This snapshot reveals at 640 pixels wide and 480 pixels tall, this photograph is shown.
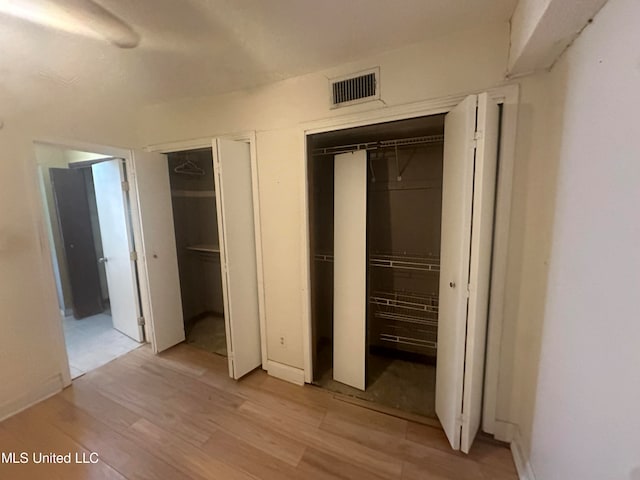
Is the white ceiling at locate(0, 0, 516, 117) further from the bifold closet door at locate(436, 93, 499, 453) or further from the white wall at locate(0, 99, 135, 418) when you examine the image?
the bifold closet door at locate(436, 93, 499, 453)

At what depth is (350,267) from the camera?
213 cm

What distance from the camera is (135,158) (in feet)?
8.13

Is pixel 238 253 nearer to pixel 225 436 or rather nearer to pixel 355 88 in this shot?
pixel 225 436

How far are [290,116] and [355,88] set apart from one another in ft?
1.76

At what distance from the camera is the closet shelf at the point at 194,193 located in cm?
338

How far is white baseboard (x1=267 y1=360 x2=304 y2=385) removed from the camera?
2256 millimetres

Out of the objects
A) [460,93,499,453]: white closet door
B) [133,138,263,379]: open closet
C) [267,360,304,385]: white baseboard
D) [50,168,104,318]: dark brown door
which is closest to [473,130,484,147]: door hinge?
[460,93,499,453]: white closet door

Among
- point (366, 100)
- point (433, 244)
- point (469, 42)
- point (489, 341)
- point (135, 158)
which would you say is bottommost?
point (489, 341)

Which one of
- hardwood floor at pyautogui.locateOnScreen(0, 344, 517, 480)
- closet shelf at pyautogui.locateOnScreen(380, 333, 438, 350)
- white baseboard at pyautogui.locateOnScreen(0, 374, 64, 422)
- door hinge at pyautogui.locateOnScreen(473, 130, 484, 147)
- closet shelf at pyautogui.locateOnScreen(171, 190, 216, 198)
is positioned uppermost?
door hinge at pyautogui.locateOnScreen(473, 130, 484, 147)

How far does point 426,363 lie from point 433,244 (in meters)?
1.15

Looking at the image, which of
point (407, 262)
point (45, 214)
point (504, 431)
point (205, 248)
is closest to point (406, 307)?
point (407, 262)

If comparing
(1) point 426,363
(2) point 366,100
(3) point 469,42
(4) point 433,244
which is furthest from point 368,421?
(3) point 469,42

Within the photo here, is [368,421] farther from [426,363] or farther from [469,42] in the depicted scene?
[469,42]

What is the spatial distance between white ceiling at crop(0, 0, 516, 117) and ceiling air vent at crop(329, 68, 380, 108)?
115 mm
